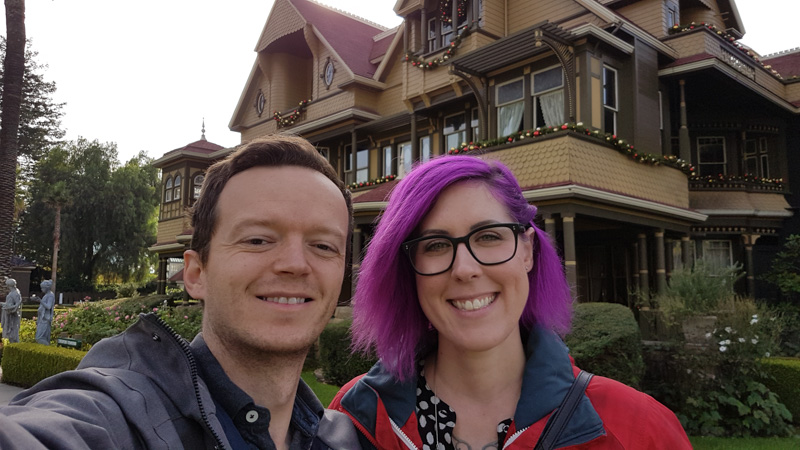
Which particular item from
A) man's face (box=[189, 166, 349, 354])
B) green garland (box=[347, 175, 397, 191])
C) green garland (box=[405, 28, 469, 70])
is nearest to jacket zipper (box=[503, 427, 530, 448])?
man's face (box=[189, 166, 349, 354])

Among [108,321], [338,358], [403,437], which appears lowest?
[338,358]

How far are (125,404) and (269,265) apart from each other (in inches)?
24.5

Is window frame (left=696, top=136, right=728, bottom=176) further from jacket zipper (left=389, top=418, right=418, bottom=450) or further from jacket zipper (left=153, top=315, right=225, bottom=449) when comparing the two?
jacket zipper (left=153, top=315, right=225, bottom=449)

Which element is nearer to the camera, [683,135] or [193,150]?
[683,135]

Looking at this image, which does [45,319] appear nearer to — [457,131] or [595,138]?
[457,131]

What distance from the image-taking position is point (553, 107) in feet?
47.0

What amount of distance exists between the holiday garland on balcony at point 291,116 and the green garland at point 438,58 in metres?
6.23

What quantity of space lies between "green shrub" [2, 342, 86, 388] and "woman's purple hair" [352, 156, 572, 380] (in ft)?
35.7

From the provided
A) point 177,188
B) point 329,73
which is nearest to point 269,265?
point 329,73

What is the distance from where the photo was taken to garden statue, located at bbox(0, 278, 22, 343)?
15.9 meters

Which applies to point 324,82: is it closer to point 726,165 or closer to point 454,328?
point 726,165

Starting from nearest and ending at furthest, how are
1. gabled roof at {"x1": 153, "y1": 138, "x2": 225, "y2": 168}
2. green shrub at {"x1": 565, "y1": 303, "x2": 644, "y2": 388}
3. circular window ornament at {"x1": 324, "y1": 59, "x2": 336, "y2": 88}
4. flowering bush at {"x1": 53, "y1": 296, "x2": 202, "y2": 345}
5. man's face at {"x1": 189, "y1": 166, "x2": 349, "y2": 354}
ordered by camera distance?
man's face at {"x1": 189, "y1": 166, "x2": 349, "y2": 354}
green shrub at {"x1": 565, "y1": 303, "x2": 644, "y2": 388}
flowering bush at {"x1": 53, "y1": 296, "x2": 202, "y2": 345}
circular window ornament at {"x1": 324, "y1": 59, "x2": 336, "y2": 88}
gabled roof at {"x1": 153, "y1": 138, "x2": 225, "y2": 168}

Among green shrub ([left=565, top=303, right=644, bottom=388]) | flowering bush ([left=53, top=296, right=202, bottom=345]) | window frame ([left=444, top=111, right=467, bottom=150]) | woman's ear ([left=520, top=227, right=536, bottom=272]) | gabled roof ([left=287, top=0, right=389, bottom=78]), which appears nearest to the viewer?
woman's ear ([left=520, top=227, right=536, bottom=272])

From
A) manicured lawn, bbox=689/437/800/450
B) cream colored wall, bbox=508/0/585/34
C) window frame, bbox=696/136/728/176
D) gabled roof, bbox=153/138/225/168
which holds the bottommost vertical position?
manicured lawn, bbox=689/437/800/450
